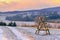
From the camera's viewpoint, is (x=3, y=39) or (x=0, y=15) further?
(x=0, y=15)

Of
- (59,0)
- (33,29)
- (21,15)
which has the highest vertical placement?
(59,0)

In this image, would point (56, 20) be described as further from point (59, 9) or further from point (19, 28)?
point (19, 28)

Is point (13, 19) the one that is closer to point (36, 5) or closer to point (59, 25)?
point (36, 5)

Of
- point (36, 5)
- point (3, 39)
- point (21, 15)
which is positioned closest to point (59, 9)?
point (36, 5)

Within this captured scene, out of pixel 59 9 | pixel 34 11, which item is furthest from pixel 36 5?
pixel 59 9

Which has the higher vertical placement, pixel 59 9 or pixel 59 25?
pixel 59 9

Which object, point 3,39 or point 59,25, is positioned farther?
point 59,25

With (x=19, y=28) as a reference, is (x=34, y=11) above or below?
above

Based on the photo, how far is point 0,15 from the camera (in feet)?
24.3

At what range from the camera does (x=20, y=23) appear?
24.4 feet

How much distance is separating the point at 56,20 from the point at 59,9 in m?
0.40

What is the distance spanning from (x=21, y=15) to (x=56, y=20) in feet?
4.10

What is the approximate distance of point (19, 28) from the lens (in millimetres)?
7477

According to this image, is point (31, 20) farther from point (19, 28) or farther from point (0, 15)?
point (0, 15)
